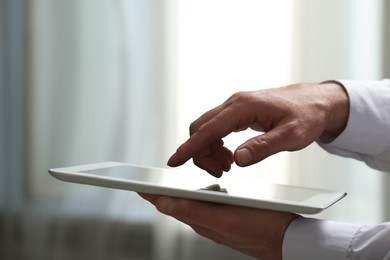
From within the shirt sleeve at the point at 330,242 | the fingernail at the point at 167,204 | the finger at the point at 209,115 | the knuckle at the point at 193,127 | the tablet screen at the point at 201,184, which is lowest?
the shirt sleeve at the point at 330,242

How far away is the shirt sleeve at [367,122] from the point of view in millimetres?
859

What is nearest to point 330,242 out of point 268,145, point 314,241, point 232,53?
point 314,241

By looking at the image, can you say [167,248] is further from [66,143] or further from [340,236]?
[340,236]

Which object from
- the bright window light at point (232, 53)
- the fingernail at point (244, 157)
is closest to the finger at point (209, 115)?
the fingernail at point (244, 157)

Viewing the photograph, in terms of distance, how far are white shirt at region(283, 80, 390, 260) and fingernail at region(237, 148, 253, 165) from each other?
0.09m

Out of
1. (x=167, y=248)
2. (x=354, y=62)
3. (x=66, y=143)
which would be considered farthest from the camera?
(x=66, y=143)

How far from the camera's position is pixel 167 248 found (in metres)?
1.68

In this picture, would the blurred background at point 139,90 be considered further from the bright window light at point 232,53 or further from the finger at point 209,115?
the finger at point 209,115

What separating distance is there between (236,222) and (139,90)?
1091 mm

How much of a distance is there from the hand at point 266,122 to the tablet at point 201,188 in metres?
0.04

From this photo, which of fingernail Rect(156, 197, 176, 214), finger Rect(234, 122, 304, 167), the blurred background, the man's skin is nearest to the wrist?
the man's skin

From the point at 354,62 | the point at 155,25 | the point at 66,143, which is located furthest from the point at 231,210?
the point at 66,143

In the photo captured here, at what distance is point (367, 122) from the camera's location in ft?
2.84

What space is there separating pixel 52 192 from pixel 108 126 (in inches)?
11.2
